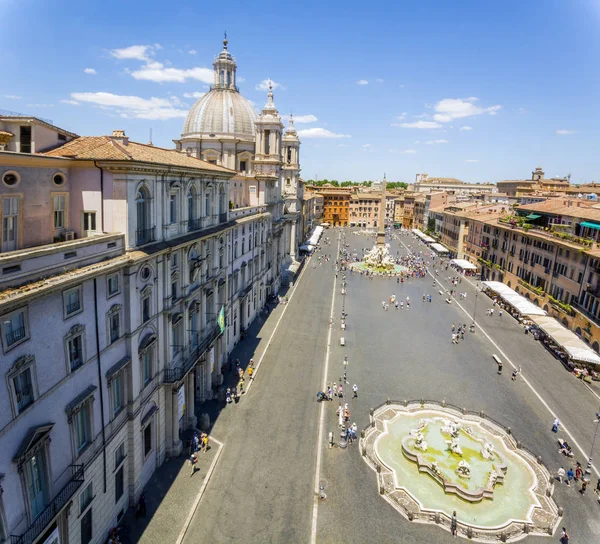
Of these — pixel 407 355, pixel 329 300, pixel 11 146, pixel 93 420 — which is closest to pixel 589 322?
pixel 407 355

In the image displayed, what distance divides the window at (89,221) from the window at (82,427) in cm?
778

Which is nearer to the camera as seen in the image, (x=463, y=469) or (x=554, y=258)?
(x=463, y=469)

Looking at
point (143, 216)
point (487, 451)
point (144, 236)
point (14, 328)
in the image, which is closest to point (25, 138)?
point (143, 216)

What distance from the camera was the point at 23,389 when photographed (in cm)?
1385

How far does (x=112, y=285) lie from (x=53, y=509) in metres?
8.59

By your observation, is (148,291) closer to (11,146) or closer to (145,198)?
(145,198)

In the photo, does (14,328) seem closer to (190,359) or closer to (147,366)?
(147,366)

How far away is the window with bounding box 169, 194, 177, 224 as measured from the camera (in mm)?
24062

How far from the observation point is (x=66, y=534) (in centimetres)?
1636

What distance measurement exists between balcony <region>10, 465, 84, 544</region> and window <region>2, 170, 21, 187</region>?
426 inches

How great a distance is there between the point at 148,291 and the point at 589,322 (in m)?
43.6

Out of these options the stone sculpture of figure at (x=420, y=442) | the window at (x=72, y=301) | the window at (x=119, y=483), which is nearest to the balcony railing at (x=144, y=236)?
the window at (x=72, y=301)

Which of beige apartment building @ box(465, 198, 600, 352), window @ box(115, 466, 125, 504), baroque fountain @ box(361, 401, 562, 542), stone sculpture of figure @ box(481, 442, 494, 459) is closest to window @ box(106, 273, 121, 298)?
window @ box(115, 466, 125, 504)

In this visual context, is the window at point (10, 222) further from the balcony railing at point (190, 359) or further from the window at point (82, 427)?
the balcony railing at point (190, 359)
